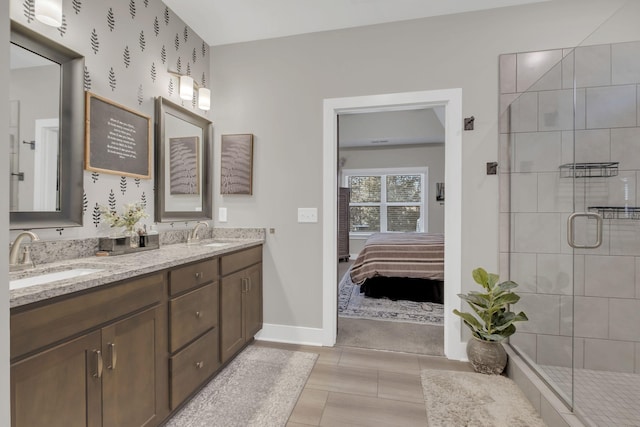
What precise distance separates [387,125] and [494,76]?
11.3 ft

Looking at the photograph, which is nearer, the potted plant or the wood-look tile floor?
the wood-look tile floor

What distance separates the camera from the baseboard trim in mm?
2611

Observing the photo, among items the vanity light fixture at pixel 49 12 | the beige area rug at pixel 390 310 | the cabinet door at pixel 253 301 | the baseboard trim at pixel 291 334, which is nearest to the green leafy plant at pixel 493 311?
the beige area rug at pixel 390 310

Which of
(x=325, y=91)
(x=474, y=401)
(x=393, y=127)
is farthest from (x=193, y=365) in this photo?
(x=393, y=127)

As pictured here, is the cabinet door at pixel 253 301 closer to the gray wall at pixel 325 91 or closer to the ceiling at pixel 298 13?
the gray wall at pixel 325 91

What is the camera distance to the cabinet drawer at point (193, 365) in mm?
1608

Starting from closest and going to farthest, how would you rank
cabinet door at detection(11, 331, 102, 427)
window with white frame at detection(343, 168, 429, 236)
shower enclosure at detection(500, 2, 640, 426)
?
1. cabinet door at detection(11, 331, 102, 427)
2. shower enclosure at detection(500, 2, 640, 426)
3. window with white frame at detection(343, 168, 429, 236)

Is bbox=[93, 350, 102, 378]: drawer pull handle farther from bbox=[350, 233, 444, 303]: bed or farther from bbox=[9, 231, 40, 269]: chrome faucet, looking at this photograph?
bbox=[350, 233, 444, 303]: bed

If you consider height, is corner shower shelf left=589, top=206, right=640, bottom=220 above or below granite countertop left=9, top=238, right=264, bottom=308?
above

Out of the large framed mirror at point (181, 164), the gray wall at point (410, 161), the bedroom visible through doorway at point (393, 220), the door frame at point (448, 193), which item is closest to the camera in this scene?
the large framed mirror at point (181, 164)

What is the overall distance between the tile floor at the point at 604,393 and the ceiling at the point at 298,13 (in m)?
2.57

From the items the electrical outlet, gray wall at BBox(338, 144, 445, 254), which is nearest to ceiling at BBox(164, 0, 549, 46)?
the electrical outlet

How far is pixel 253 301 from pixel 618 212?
8.75 feet

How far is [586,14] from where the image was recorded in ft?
7.14
